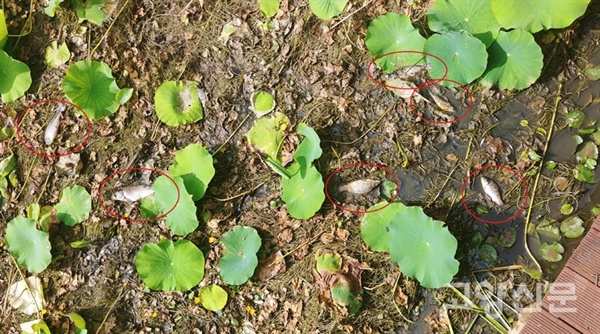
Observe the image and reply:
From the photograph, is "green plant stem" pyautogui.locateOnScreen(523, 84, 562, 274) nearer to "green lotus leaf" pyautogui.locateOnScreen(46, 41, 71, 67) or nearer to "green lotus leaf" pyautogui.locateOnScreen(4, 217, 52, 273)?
"green lotus leaf" pyautogui.locateOnScreen(4, 217, 52, 273)

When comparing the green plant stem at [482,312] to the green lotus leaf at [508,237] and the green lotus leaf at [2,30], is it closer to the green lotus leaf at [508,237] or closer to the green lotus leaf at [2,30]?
the green lotus leaf at [508,237]

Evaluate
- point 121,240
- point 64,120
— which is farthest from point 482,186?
point 64,120

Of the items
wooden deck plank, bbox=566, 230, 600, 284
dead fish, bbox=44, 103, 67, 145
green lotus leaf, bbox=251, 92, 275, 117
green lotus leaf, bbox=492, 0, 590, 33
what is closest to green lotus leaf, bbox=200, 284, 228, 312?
Answer: green lotus leaf, bbox=251, 92, 275, 117

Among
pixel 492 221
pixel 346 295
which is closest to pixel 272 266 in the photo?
pixel 346 295

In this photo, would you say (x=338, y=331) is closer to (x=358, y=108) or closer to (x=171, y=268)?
(x=171, y=268)

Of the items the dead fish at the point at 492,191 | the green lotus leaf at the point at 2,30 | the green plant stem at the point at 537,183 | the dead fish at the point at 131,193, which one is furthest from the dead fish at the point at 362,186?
the green lotus leaf at the point at 2,30

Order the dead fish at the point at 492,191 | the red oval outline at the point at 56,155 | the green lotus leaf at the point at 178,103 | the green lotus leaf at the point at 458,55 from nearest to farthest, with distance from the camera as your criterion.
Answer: the green lotus leaf at the point at 458,55 < the dead fish at the point at 492,191 < the green lotus leaf at the point at 178,103 < the red oval outline at the point at 56,155

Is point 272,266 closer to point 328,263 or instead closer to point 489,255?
point 328,263
